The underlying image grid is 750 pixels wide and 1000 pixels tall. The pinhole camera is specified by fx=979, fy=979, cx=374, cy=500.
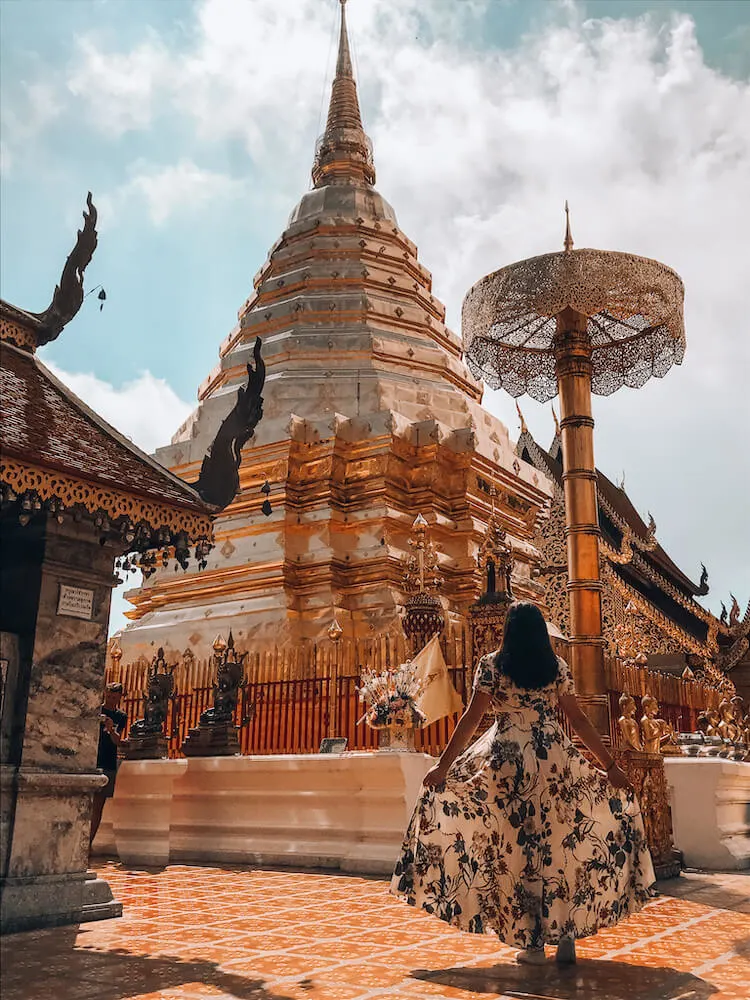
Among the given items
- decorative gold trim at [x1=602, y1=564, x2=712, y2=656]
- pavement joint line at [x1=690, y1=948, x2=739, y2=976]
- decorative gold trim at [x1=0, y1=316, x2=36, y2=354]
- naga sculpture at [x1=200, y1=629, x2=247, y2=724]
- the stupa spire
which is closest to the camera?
pavement joint line at [x1=690, y1=948, x2=739, y2=976]

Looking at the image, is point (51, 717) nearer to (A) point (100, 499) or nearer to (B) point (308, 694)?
(A) point (100, 499)

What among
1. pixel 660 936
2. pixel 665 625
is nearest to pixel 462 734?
pixel 660 936

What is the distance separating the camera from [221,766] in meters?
8.15

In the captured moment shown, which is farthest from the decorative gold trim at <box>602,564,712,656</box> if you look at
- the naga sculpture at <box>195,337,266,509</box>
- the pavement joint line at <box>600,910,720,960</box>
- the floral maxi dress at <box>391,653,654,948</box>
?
the floral maxi dress at <box>391,653,654,948</box>

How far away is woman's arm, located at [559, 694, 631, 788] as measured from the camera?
3900 millimetres

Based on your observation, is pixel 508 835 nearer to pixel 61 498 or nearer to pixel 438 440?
pixel 61 498

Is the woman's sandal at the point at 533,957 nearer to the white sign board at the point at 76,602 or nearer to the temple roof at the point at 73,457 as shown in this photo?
the temple roof at the point at 73,457

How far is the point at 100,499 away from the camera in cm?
488

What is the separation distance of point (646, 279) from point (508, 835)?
613 centimetres

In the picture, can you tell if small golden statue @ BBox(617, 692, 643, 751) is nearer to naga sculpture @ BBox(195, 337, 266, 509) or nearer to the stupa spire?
naga sculpture @ BBox(195, 337, 266, 509)

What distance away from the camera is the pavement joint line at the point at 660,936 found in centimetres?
402

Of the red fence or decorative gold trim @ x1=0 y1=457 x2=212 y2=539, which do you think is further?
the red fence

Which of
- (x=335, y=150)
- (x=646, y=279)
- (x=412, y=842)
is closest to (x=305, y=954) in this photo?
(x=412, y=842)

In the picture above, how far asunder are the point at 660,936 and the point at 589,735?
1.18m
